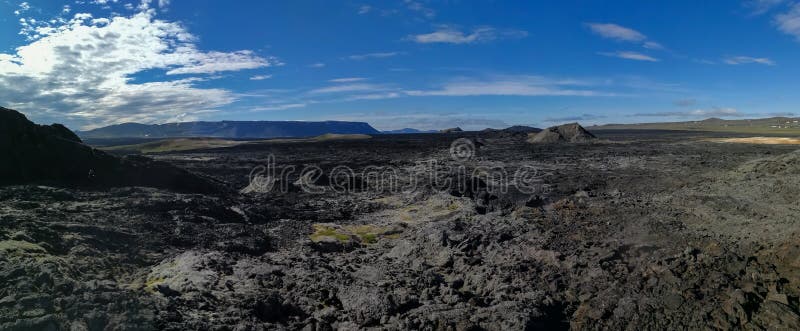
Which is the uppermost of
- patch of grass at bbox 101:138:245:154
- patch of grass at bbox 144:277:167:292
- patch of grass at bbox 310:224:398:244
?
patch of grass at bbox 101:138:245:154

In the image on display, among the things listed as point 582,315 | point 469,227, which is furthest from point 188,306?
point 469,227

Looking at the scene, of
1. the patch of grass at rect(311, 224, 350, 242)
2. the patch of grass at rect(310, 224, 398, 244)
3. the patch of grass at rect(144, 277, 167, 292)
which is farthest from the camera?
the patch of grass at rect(310, 224, 398, 244)

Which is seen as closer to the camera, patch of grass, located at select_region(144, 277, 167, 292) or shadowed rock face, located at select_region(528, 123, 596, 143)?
patch of grass, located at select_region(144, 277, 167, 292)

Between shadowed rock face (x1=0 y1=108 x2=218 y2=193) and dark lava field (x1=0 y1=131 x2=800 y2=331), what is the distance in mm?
1512

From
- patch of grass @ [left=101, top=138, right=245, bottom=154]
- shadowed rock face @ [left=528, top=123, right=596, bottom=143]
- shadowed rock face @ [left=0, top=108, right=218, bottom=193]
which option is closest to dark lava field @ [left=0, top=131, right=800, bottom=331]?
shadowed rock face @ [left=0, top=108, right=218, bottom=193]

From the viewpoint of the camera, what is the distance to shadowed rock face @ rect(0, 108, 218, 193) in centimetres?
2030

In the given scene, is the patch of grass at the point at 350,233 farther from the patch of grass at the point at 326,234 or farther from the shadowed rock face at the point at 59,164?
the shadowed rock face at the point at 59,164

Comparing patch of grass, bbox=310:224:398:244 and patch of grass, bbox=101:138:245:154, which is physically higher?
patch of grass, bbox=101:138:245:154

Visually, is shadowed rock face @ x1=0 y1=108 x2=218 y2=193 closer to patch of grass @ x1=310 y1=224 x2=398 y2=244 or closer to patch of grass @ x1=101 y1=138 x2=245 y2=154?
patch of grass @ x1=310 y1=224 x2=398 y2=244

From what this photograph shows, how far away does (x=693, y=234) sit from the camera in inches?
588

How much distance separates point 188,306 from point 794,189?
74.7 ft

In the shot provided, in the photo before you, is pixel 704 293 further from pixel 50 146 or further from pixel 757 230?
pixel 50 146

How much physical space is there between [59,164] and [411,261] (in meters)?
17.8

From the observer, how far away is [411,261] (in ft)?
52.0
